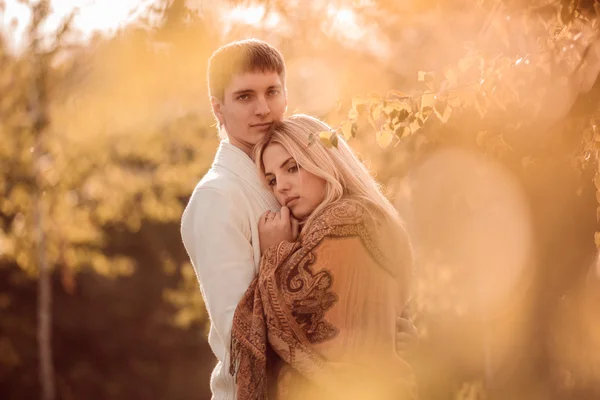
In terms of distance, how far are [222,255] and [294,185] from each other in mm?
420

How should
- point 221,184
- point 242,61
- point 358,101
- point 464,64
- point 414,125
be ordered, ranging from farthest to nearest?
point 242,61 < point 464,64 < point 221,184 < point 414,125 < point 358,101

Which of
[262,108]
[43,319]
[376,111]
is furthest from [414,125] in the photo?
[43,319]

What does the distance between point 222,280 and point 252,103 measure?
88 cm

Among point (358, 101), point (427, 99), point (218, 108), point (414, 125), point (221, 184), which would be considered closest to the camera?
point (358, 101)

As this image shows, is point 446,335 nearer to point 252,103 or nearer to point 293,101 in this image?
point 293,101

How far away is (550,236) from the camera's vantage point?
6.80 m

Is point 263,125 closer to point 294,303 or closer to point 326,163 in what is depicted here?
point 326,163

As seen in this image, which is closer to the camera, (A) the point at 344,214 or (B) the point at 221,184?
(A) the point at 344,214

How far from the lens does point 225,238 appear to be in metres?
3.71

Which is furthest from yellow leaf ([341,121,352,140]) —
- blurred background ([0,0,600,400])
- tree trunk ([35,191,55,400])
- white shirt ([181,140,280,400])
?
tree trunk ([35,191,55,400])

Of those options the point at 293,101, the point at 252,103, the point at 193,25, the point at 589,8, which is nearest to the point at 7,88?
the point at 293,101

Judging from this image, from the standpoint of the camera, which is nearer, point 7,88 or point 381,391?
point 381,391

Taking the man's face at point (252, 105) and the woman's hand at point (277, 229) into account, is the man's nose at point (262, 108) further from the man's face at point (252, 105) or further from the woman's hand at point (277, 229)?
the woman's hand at point (277, 229)

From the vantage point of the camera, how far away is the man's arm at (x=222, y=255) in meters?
3.68
